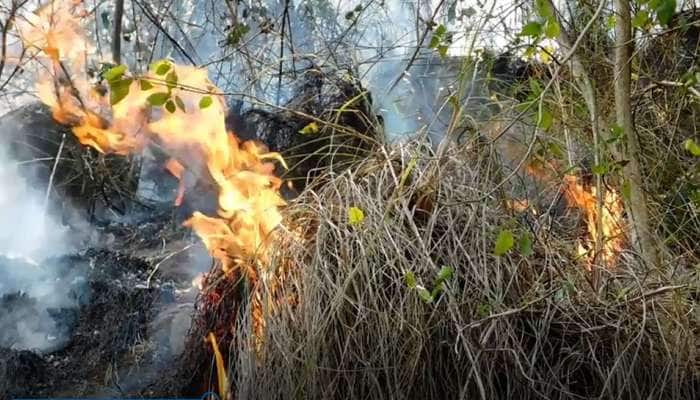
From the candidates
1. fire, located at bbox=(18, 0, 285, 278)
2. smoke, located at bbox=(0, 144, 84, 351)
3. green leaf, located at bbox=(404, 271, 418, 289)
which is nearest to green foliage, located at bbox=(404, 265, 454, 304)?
green leaf, located at bbox=(404, 271, 418, 289)

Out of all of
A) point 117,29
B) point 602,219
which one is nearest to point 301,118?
point 117,29

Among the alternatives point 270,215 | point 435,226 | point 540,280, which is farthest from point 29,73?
point 540,280

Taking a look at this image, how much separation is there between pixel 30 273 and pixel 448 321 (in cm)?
238

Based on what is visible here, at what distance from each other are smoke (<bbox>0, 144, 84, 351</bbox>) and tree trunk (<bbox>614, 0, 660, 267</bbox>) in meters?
2.49

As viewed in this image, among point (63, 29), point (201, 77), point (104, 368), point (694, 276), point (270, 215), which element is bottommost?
point (104, 368)

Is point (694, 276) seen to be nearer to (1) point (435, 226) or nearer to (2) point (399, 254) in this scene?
(1) point (435, 226)

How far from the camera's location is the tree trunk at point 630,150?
7.25 ft

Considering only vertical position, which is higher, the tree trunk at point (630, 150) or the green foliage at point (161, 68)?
the green foliage at point (161, 68)

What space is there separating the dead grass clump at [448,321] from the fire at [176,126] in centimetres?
27

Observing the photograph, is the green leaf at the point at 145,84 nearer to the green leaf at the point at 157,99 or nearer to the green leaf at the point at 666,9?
the green leaf at the point at 157,99

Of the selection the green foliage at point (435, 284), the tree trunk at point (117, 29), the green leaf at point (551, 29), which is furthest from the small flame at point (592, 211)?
the tree trunk at point (117, 29)

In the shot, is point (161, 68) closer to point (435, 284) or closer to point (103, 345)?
point (435, 284)

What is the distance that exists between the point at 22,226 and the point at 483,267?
2740 mm

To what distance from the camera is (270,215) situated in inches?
87.6
